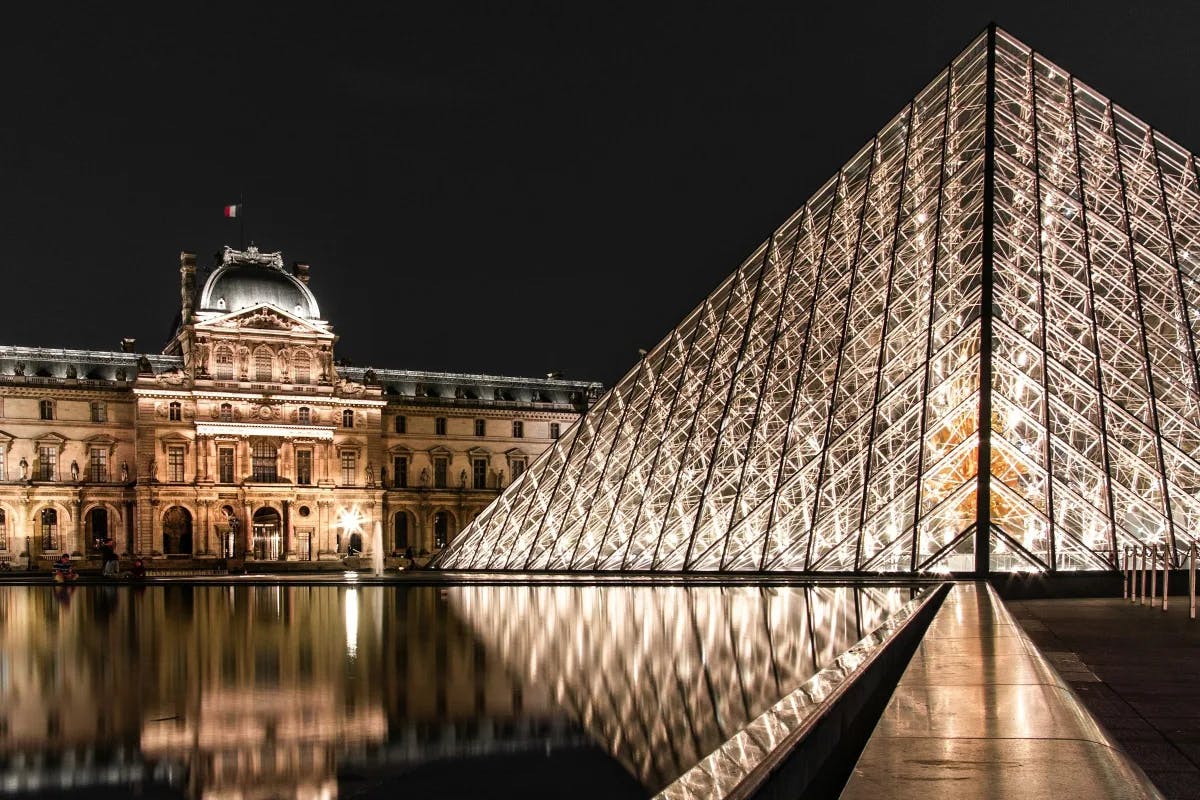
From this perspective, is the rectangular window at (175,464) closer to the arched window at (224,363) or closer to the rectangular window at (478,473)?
the arched window at (224,363)

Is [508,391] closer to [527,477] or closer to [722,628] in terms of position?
[527,477]

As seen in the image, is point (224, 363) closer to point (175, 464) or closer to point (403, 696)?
point (175, 464)

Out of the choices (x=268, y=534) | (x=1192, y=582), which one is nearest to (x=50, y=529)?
(x=268, y=534)

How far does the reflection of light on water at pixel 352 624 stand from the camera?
13.1m

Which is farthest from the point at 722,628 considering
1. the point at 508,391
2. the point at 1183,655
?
the point at 508,391

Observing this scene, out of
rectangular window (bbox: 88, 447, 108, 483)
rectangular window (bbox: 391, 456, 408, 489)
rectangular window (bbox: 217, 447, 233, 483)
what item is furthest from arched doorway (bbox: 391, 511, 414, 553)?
rectangular window (bbox: 88, 447, 108, 483)

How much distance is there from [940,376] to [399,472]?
50506 mm

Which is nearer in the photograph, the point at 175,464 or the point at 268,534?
the point at 175,464

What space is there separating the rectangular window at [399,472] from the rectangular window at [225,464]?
375 inches

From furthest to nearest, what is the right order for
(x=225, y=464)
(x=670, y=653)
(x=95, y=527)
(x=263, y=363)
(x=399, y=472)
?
1. (x=399, y=472)
2. (x=263, y=363)
3. (x=225, y=464)
4. (x=95, y=527)
5. (x=670, y=653)

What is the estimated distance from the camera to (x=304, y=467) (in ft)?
216

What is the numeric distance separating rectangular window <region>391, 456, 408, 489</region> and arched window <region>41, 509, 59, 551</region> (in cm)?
1652

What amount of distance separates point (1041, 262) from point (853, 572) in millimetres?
7160

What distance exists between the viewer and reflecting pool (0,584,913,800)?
21.6 feet
